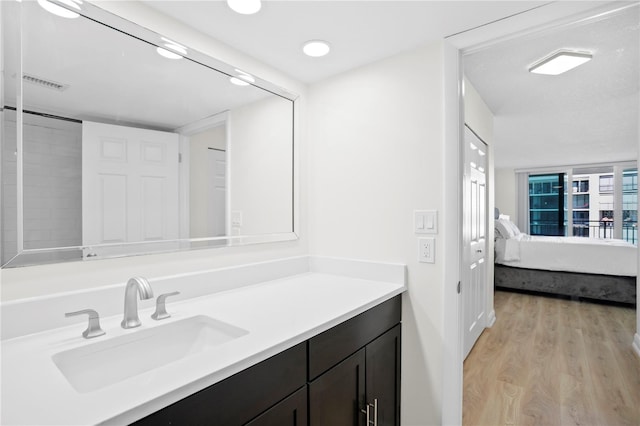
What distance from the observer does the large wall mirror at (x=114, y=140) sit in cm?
103

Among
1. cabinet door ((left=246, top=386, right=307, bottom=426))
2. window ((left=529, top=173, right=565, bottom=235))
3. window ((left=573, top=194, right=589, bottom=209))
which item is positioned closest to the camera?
cabinet door ((left=246, top=386, right=307, bottom=426))

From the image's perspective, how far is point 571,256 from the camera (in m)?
4.30

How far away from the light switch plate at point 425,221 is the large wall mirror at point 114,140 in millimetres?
840

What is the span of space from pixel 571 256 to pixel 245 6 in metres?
4.92

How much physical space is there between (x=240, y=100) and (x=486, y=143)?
2514 mm

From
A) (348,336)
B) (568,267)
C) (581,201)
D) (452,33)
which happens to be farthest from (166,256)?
(581,201)

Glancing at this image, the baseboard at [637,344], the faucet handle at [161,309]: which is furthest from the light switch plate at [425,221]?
the baseboard at [637,344]

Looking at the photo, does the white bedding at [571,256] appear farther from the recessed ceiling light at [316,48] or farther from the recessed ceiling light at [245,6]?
the recessed ceiling light at [245,6]

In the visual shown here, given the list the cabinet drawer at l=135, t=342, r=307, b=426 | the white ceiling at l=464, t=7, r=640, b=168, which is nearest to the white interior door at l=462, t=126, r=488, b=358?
the white ceiling at l=464, t=7, r=640, b=168

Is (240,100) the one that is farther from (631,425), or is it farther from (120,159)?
(631,425)

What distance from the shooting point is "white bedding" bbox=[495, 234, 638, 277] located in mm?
4016

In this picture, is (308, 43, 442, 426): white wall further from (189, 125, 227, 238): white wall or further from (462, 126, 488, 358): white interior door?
(462, 126, 488, 358): white interior door

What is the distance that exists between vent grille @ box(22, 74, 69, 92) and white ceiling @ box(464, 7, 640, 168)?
74.9 inches

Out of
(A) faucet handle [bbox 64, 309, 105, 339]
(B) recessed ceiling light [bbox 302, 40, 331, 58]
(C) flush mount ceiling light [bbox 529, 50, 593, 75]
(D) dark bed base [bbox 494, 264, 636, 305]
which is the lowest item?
(D) dark bed base [bbox 494, 264, 636, 305]
